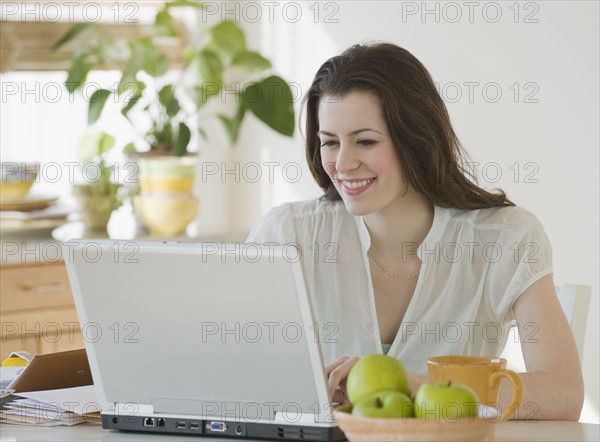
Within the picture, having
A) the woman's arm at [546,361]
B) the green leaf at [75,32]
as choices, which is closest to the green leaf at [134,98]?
the green leaf at [75,32]

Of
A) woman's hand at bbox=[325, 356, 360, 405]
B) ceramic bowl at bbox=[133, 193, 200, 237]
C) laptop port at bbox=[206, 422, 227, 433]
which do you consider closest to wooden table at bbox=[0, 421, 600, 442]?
laptop port at bbox=[206, 422, 227, 433]

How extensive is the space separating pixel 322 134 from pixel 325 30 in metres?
1.58

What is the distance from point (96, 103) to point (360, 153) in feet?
5.92

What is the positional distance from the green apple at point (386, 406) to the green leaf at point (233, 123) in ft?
8.42

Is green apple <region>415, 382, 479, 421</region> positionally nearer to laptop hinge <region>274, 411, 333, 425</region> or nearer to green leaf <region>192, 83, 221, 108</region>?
laptop hinge <region>274, 411, 333, 425</region>

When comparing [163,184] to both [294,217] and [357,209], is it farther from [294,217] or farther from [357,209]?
[357,209]

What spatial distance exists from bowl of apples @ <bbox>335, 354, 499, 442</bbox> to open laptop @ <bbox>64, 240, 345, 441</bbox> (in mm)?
120

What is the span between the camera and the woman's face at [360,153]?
2016mm

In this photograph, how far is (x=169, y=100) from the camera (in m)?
3.63

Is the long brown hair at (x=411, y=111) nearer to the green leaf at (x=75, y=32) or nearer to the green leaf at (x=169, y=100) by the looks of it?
the green leaf at (x=169, y=100)

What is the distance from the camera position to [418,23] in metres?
3.15

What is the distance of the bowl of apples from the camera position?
123 centimetres

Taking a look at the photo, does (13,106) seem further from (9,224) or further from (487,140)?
(487,140)

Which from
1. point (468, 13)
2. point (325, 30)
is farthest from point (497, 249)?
point (325, 30)
